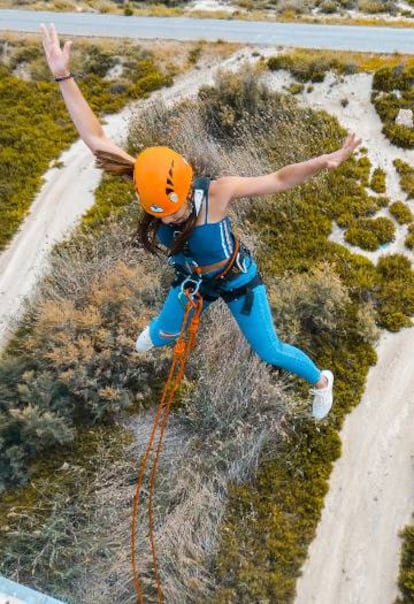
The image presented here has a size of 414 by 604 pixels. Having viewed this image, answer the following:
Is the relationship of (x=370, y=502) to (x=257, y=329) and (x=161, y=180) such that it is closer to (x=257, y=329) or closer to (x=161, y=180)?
(x=257, y=329)

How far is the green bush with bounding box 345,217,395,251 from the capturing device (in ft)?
29.5

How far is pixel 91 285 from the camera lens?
26.8 feet

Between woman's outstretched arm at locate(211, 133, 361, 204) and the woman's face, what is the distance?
0.26 m

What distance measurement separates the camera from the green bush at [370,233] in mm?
8984

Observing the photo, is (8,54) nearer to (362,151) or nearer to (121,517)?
(362,151)

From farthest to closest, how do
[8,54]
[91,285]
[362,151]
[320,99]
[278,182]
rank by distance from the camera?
1. [8,54]
2. [320,99]
3. [362,151]
4. [91,285]
5. [278,182]

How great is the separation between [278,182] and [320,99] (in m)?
10.6

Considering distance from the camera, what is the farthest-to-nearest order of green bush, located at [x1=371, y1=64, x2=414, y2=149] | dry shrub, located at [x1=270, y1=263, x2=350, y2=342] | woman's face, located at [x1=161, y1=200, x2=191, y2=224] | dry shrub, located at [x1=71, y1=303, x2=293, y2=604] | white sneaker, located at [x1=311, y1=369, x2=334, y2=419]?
green bush, located at [x1=371, y1=64, x2=414, y2=149] < dry shrub, located at [x1=270, y1=263, x2=350, y2=342] < white sneaker, located at [x1=311, y1=369, x2=334, y2=419] < dry shrub, located at [x1=71, y1=303, x2=293, y2=604] < woman's face, located at [x1=161, y1=200, x2=191, y2=224]

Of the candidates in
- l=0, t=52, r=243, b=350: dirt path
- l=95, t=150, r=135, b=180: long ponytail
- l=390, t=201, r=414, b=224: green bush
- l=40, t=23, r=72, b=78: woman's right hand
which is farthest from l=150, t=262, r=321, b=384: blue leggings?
l=390, t=201, r=414, b=224: green bush

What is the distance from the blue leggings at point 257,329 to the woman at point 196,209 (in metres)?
0.01

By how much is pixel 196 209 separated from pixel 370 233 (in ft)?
18.8

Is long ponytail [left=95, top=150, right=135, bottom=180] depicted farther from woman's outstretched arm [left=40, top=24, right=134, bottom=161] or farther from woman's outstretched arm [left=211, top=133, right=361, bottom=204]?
woman's outstretched arm [left=211, top=133, right=361, bottom=204]

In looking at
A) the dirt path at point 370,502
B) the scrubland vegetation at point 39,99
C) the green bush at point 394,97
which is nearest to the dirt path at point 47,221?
the scrubland vegetation at point 39,99

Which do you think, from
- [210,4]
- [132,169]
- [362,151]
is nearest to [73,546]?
[132,169]
